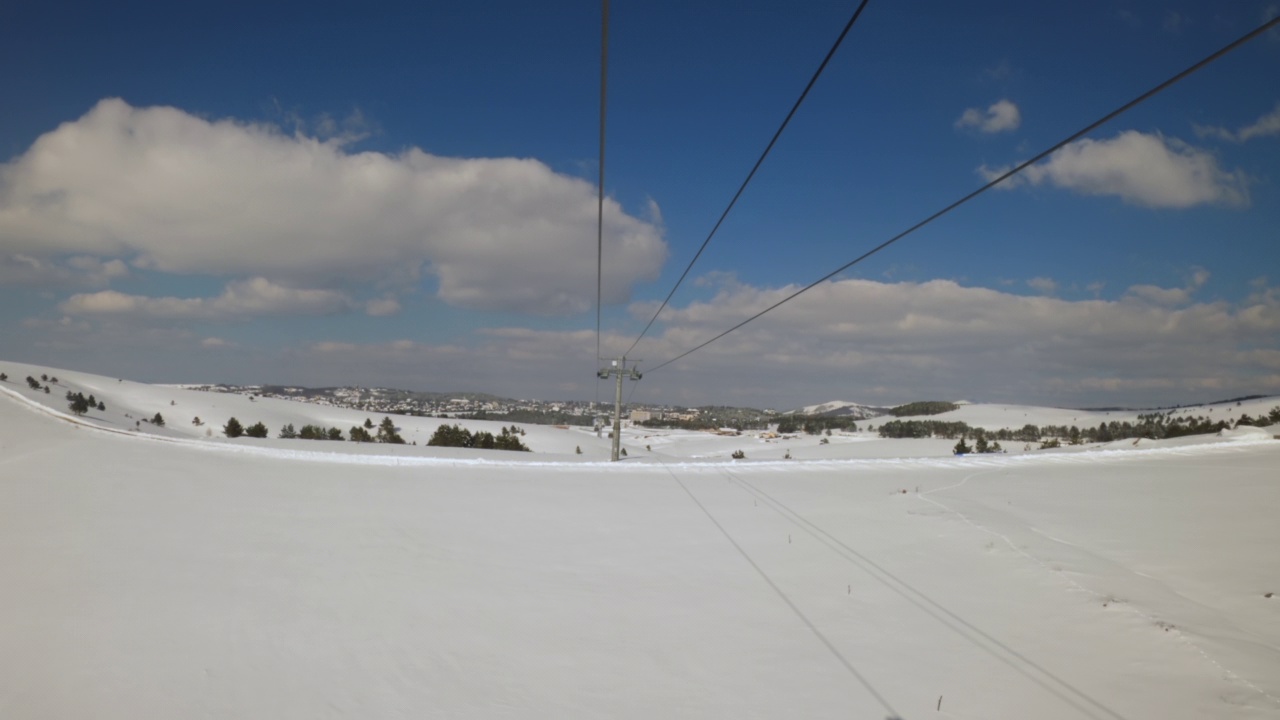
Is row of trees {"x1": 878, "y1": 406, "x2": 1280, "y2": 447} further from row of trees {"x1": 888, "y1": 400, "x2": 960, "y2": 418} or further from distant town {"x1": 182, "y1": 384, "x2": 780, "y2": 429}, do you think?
distant town {"x1": 182, "y1": 384, "x2": 780, "y2": 429}

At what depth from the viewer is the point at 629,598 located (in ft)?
29.3

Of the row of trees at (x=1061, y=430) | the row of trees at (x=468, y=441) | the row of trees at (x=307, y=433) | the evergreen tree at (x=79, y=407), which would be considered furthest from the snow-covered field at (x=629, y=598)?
the row of trees at (x=1061, y=430)

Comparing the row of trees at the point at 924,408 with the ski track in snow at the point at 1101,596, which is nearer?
the ski track in snow at the point at 1101,596

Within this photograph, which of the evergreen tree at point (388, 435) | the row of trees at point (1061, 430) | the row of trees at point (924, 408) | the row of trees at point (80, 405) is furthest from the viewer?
the row of trees at point (924, 408)

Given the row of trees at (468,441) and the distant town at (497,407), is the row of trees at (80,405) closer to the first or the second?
the row of trees at (468,441)

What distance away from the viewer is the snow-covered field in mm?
6066

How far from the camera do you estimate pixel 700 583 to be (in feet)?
31.5

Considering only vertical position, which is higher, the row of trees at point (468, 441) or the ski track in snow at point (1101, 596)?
the ski track in snow at point (1101, 596)

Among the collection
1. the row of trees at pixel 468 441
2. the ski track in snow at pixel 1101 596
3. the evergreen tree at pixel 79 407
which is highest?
the evergreen tree at pixel 79 407

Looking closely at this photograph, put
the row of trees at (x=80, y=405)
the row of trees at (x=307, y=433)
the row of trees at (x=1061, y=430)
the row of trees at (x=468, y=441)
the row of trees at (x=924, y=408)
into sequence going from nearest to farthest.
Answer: the row of trees at (x=80, y=405)
the row of trees at (x=307, y=433)
the row of trees at (x=468, y=441)
the row of trees at (x=1061, y=430)
the row of trees at (x=924, y=408)

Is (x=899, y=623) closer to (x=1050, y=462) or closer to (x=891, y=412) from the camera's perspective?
(x=1050, y=462)

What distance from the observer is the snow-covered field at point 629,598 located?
6066 mm

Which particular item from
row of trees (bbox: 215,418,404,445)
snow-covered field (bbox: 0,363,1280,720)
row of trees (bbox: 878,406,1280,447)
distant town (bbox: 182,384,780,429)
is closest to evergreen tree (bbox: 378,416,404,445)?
row of trees (bbox: 215,418,404,445)

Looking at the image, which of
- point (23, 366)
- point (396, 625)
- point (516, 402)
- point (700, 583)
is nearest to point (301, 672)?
point (396, 625)
